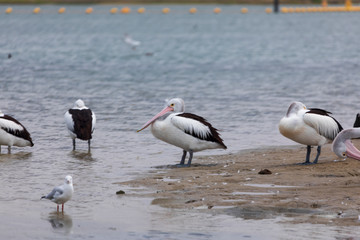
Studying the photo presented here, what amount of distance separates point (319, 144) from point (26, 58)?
28.2 m

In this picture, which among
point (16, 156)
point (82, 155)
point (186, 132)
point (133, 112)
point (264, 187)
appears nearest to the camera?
point (264, 187)

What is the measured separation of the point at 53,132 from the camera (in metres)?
14.8

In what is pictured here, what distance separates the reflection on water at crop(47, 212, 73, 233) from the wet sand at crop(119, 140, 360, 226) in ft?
3.52

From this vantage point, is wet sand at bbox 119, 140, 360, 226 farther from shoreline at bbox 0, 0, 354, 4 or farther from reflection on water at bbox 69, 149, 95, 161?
shoreline at bbox 0, 0, 354, 4

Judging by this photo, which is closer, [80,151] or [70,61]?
[80,151]

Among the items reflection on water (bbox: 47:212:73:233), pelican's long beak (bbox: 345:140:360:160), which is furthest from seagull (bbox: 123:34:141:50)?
reflection on water (bbox: 47:212:73:233)

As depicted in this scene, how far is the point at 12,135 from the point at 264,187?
4817mm

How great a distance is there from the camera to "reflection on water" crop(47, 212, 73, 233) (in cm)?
793

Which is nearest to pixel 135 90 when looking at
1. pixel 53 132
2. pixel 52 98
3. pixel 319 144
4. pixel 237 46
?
pixel 52 98

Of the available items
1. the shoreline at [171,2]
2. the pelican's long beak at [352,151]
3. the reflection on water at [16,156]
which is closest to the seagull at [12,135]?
the reflection on water at [16,156]

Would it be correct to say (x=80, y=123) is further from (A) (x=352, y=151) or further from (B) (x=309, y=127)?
(A) (x=352, y=151)

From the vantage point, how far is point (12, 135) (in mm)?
12625

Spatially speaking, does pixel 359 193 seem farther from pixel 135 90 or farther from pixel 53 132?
pixel 135 90

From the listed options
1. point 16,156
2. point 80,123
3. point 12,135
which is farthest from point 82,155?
point 12,135
